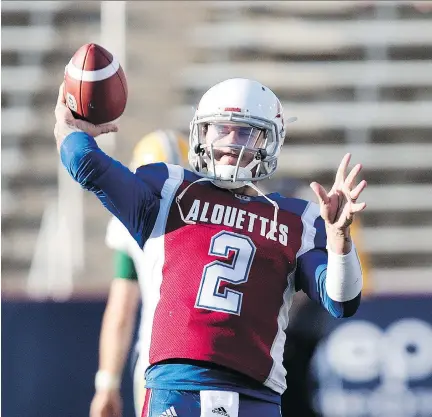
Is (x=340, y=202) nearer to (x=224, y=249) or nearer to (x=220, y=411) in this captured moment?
(x=224, y=249)

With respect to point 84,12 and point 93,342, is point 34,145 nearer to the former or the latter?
point 84,12

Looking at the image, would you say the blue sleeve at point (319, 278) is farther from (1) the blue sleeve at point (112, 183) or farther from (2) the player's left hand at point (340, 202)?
(1) the blue sleeve at point (112, 183)

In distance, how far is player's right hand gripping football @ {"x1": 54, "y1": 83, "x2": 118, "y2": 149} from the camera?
2.96 meters

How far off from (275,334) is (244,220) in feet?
1.14

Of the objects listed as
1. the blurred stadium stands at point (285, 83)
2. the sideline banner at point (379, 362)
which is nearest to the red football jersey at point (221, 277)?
the sideline banner at point (379, 362)

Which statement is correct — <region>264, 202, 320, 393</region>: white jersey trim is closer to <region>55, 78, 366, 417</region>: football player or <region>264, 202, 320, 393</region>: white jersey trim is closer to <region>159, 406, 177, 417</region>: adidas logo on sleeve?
<region>55, 78, 366, 417</region>: football player

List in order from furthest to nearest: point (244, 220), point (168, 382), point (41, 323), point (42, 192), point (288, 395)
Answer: point (42, 192)
point (41, 323)
point (288, 395)
point (244, 220)
point (168, 382)

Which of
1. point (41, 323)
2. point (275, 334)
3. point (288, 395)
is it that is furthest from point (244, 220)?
point (41, 323)

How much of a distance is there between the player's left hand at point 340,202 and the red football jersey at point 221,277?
258mm

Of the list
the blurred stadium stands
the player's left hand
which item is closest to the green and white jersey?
the player's left hand

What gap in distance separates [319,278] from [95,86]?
2.98 feet

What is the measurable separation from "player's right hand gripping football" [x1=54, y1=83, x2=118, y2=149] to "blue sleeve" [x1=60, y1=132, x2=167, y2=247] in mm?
63

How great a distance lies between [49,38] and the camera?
9031mm

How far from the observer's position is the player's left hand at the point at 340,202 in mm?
2771
